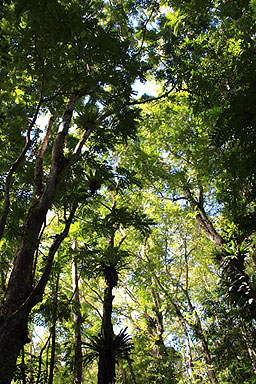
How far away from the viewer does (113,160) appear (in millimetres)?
10984

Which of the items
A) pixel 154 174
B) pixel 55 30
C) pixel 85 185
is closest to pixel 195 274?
pixel 154 174

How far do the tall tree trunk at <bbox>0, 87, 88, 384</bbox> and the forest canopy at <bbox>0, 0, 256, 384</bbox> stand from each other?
0.05 ft

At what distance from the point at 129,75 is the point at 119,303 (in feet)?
44.3

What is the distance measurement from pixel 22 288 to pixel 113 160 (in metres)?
8.24

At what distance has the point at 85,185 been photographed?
5.48 m

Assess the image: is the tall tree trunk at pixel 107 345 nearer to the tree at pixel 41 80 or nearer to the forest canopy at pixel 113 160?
the forest canopy at pixel 113 160

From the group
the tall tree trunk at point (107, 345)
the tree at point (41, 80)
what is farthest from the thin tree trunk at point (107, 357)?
the tree at point (41, 80)

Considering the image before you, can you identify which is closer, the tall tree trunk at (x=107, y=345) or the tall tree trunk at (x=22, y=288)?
the tall tree trunk at (x=22, y=288)

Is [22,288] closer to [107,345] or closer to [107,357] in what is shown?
[107,345]

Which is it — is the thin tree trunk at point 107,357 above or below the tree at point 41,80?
below

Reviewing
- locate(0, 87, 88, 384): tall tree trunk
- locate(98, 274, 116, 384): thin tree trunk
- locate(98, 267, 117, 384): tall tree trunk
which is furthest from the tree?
locate(98, 274, 116, 384): thin tree trunk

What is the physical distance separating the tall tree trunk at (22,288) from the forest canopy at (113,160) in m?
0.02

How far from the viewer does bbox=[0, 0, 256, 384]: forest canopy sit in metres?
3.16

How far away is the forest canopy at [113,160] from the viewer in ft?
10.4
